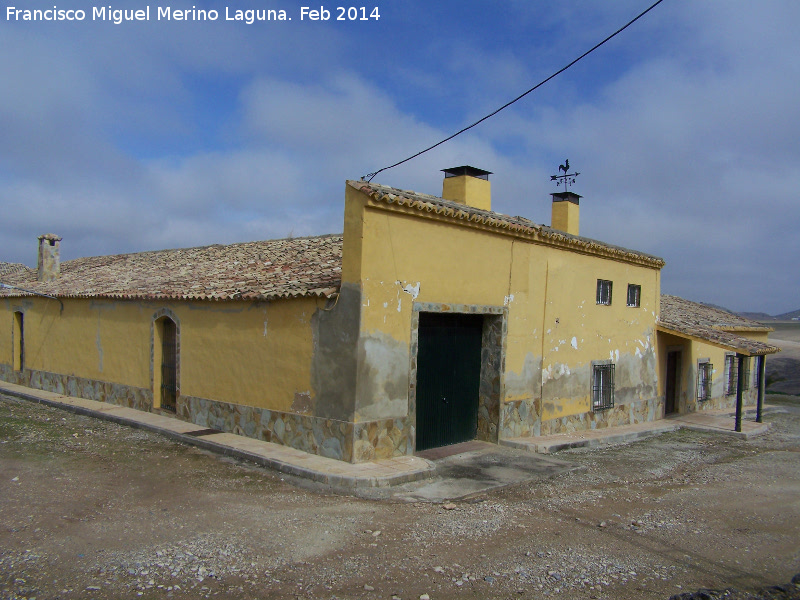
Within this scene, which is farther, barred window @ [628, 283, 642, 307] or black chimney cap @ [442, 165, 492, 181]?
barred window @ [628, 283, 642, 307]

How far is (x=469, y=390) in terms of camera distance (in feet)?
39.1

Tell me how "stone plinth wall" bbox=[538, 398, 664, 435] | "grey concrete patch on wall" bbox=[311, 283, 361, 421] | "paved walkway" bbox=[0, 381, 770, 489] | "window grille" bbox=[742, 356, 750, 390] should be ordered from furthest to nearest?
"window grille" bbox=[742, 356, 750, 390]
"stone plinth wall" bbox=[538, 398, 664, 435]
"grey concrete patch on wall" bbox=[311, 283, 361, 421]
"paved walkway" bbox=[0, 381, 770, 489]

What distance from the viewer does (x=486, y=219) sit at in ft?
36.4

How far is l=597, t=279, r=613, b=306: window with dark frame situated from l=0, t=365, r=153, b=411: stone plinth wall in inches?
425

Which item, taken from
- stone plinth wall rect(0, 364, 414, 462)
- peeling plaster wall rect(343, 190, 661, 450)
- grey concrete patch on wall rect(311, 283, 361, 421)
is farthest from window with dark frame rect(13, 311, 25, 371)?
peeling plaster wall rect(343, 190, 661, 450)

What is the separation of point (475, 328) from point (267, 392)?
4.17 meters

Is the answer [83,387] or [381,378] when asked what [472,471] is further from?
[83,387]

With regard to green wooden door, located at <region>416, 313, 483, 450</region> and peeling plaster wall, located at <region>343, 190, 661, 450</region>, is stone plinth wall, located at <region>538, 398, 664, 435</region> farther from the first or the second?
green wooden door, located at <region>416, 313, 483, 450</region>

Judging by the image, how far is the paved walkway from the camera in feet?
28.7


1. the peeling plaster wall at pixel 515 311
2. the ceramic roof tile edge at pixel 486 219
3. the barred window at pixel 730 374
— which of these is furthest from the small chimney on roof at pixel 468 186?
the barred window at pixel 730 374

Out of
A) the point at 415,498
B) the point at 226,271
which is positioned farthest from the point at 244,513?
the point at 226,271

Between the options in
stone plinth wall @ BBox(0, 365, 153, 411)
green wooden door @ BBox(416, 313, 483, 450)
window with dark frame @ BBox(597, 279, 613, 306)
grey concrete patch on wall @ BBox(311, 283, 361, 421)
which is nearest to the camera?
grey concrete patch on wall @ BBox(311, 283, 361, 421)

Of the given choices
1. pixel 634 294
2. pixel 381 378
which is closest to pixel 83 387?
pixel 381 378

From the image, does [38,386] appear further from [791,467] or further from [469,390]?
[791,467]
